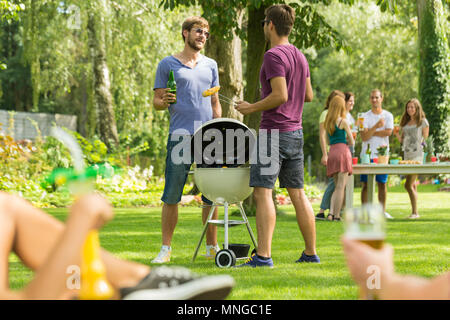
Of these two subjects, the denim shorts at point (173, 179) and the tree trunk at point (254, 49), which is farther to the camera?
the tree trunk at point (254, 49)

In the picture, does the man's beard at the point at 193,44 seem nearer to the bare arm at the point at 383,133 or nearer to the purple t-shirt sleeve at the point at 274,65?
the purple t-shirt sleeve at the point at 274,65

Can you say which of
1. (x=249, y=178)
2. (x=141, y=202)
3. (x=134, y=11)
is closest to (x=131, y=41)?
(x=134, y=11)

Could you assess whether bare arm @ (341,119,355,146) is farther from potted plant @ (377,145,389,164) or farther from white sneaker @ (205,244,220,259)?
white sneaker @ (205,244,220,259)

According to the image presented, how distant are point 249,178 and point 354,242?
3502 mm

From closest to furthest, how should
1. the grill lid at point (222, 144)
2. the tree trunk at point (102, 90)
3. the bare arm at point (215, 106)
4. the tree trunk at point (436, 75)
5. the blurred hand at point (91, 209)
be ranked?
the blurred hand at point (91, 209), the grill lid at point (222, 144), the bare arm at point (215, 106), the tree trunk at point (436, 75), the tree trunk at point (102, 90)

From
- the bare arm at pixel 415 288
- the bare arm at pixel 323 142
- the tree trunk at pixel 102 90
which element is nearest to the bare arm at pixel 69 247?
the bare arm at pixel 415 288

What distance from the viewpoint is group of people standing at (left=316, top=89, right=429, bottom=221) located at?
29.8ft

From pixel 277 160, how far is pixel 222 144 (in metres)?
0.54

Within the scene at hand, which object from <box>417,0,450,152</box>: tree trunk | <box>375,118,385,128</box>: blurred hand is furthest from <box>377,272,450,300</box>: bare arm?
<box>417,0,450,152</box>: tree trunk

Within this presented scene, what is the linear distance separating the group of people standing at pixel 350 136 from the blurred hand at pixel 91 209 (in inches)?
300

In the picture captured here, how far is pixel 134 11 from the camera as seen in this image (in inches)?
718

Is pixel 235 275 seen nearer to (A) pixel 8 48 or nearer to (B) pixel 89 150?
(B) pixel 89 150

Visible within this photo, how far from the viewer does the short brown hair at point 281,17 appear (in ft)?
15.8

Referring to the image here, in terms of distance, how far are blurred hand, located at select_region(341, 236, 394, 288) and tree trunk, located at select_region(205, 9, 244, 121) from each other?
330 inches
